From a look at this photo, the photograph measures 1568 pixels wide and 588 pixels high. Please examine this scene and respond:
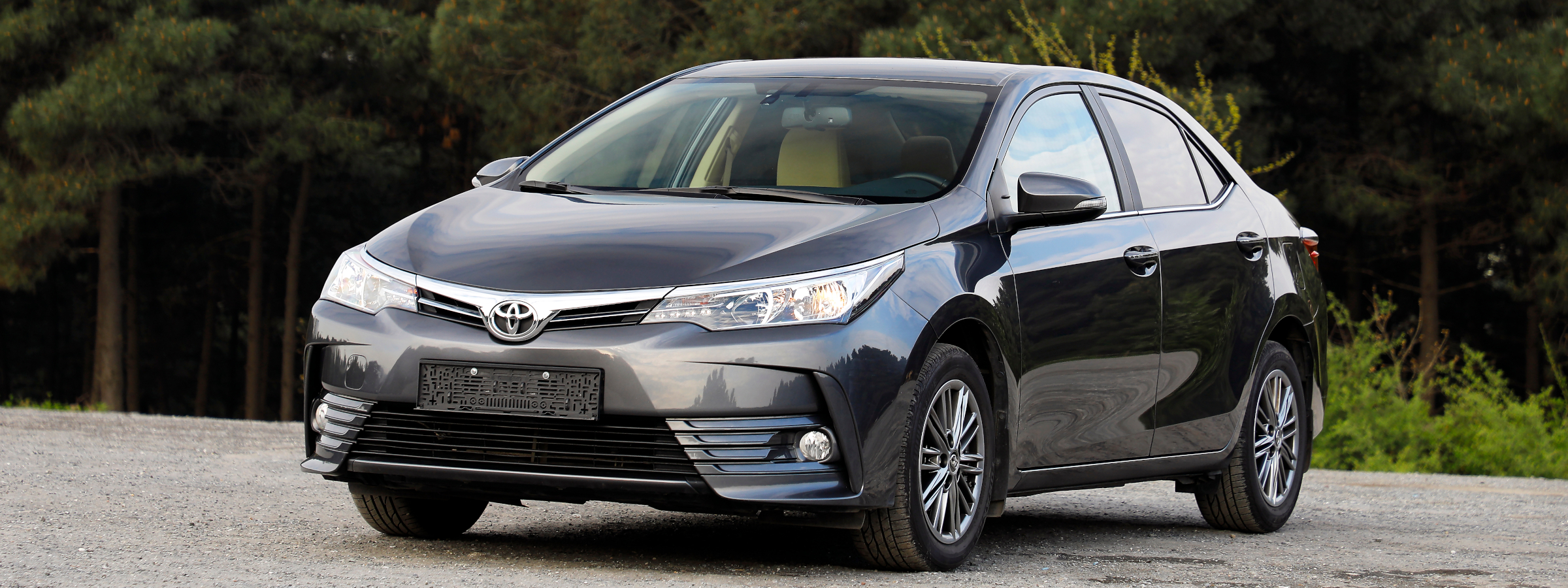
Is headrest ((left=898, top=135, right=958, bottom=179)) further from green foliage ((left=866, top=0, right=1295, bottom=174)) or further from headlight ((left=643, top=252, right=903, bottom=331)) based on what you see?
green foliage ((left=866, top=0, right=1295, bottom=174))

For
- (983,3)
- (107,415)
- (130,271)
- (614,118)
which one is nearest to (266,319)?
(130,271)

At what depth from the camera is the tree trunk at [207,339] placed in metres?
39.3

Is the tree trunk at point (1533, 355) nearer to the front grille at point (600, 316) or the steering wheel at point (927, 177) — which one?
the steering wheel at point (927, 177)

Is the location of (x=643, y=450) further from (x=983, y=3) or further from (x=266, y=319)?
(x=266, y=319)

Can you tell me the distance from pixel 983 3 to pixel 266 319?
2122cm

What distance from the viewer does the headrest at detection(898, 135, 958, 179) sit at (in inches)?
226

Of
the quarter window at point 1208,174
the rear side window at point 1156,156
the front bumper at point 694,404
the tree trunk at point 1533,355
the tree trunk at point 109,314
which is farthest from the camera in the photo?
the tree trunk at point 1533,355

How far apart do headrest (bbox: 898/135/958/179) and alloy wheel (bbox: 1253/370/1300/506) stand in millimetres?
2182

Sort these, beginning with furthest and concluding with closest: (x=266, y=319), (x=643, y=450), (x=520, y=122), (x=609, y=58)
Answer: (x=266, y=319) < (x=520, y=122) < (x=609, y=58) < (x=643, y=450)

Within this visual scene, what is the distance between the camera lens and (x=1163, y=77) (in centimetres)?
2392

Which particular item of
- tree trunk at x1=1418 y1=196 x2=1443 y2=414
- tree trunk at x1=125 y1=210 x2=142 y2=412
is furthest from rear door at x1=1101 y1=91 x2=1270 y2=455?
tree trunk at x1=125 y1=210 x2=142 y2=412

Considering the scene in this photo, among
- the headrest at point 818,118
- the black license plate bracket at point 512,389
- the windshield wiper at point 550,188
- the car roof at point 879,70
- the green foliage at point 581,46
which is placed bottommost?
the black license plate bracket at point 512,389

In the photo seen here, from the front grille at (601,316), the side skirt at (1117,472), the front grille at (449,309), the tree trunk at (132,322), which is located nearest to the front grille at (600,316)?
the front grille at (601,316)

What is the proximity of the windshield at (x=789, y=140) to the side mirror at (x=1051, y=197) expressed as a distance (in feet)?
0.74
